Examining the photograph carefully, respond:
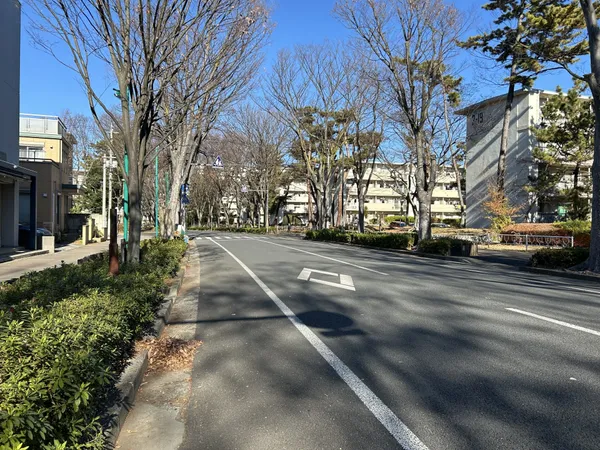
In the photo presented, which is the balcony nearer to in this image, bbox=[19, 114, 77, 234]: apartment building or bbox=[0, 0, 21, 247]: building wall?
bbox=[19, 114, 77, 234]: apartment building

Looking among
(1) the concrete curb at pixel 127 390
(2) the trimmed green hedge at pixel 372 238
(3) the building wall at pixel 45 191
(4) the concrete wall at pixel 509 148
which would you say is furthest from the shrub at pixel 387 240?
(3) the building wall at pixel 45 191

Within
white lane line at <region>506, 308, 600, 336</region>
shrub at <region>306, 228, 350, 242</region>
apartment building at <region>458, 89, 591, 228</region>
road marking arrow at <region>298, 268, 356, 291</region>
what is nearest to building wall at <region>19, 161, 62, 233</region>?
shrub at <region>306, 228, 350, 242</region>

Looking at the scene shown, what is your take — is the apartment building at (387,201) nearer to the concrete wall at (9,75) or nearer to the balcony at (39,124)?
the balcony at (39,124)

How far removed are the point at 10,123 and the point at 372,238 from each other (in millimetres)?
18701

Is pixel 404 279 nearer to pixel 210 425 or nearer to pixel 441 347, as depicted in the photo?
pixel 441 347

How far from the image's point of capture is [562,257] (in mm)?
14930

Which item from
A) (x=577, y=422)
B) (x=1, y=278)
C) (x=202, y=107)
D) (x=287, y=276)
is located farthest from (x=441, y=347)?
(x=202, y=107)

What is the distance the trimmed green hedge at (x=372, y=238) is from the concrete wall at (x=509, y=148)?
14251 millimetres

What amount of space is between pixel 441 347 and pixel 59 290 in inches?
182

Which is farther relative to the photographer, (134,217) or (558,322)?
(134,217)

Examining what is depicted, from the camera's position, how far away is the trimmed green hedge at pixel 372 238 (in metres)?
23.5

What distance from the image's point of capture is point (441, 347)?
17.6 feet

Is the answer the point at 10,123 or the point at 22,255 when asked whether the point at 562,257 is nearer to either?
the point at 22,255

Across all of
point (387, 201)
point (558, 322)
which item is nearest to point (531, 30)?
point (558, 322)
